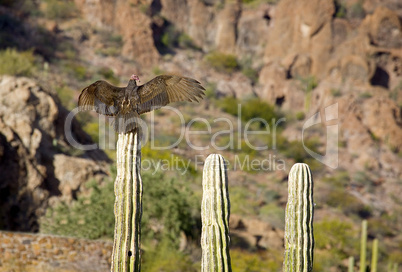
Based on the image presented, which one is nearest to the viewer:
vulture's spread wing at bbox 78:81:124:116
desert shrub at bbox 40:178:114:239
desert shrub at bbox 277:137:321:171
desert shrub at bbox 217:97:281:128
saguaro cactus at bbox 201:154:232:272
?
saguaro cactus at bbox 201:154:232:272

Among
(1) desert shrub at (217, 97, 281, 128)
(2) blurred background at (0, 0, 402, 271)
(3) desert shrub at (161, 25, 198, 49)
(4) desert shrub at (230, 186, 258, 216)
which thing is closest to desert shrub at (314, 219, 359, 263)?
(2) blurred background at (0, 0, 402, 271)

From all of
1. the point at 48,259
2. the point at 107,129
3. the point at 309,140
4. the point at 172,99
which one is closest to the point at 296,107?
the point at 309,140

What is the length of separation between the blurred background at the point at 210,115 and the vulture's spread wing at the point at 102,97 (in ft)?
16.1

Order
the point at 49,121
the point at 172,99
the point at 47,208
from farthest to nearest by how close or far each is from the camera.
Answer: the point at 49,121
the point at 47,208
the point at 172,99

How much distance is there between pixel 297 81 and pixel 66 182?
21.7m

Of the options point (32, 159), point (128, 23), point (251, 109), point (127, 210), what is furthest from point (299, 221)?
point (128, 23)

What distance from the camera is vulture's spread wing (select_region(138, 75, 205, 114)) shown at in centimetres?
621

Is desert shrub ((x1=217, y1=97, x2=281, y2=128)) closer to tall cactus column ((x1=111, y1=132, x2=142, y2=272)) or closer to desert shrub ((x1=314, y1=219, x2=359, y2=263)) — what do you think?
desert shrub ((x1=314, y1=219, x2=359, y2=263))

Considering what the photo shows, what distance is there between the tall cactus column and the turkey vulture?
37 cm

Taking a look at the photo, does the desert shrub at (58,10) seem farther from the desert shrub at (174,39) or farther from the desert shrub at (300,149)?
the desert shrub at (300,149)

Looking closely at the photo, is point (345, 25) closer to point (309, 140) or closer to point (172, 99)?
point (309, 140)

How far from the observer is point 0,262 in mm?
9938

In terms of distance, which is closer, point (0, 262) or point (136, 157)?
point (136, 157)

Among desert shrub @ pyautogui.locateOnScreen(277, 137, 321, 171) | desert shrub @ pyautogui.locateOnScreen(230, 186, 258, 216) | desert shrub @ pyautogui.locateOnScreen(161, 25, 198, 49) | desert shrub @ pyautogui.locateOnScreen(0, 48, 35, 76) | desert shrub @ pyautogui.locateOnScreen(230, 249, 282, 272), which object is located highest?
desert shrub @ pyautogui.locateOnScreen(161, 25, 198, 49)
